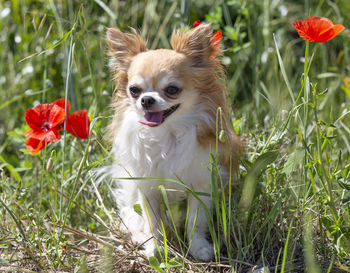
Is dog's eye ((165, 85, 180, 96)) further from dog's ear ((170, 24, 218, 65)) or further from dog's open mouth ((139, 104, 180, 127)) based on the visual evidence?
dog's ear ((170, 24, 218, 65))

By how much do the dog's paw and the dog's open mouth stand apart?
0.67m

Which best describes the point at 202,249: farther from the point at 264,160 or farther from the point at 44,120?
the point at 44,120

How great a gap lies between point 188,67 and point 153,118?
1.09 feet

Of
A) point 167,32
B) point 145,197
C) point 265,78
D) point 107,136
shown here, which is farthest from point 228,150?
point 167,32

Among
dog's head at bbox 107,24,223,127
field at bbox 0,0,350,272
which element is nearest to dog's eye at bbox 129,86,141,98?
dog's head at bbox 107,24,223,127

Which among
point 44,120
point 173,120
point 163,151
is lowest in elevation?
point 163,151

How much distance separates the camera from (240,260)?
6.86 ft

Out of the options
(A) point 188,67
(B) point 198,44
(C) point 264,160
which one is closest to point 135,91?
(A) point 188,67

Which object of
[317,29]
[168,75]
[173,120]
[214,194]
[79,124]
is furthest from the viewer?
[79,124]

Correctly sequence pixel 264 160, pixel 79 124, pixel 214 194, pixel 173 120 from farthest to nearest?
1. pixel 79 124
2. pixel 173 120
3. pixel 214 194
4. pixel 264 160

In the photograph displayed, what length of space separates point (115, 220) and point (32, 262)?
0.70 metres

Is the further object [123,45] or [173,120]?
[123,45]

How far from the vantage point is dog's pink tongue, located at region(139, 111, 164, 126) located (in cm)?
223

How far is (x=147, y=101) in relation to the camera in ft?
7.06
